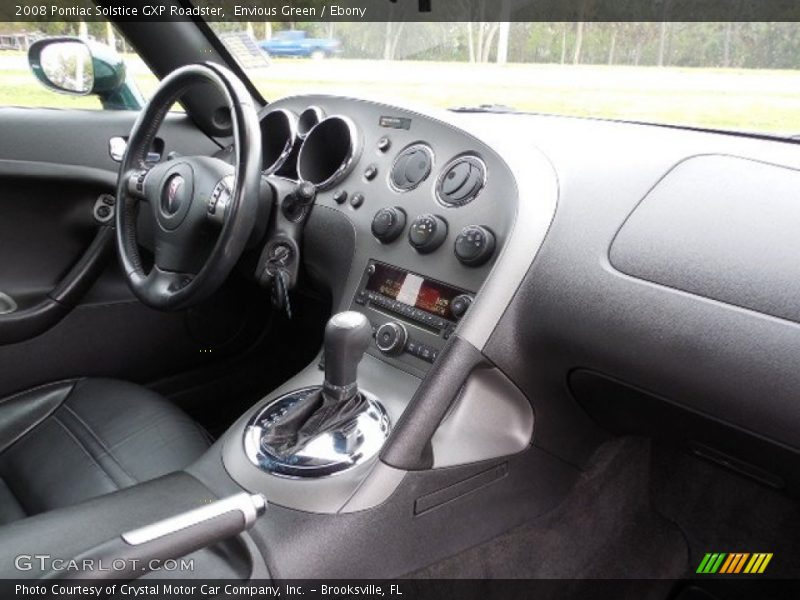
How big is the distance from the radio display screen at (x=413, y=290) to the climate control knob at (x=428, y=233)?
0.19 ft

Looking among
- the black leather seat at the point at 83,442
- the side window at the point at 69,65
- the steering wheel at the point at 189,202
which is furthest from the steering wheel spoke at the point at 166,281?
the side window at the point at 69,65

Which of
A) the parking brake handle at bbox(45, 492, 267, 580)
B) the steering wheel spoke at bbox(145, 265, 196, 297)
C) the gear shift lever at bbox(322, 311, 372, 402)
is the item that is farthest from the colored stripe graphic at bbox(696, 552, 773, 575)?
the steering wheel spoke at bbox(145, 265, 196, 297)

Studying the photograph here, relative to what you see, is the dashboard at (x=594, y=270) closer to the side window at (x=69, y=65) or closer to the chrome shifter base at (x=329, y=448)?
the chrome shifter base at (x=329, y=448)

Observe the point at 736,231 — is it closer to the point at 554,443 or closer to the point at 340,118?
the point at 554,443

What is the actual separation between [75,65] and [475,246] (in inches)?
54.7

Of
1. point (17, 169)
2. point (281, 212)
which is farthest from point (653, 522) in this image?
point (17, 169)

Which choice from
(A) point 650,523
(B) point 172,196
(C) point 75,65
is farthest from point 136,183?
(A) point 650,523

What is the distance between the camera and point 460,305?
1.27 m

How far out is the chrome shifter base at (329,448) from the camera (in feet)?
3.83

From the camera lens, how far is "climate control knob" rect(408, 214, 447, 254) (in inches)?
53.7

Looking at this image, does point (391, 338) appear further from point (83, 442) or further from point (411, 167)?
point (83, 442)

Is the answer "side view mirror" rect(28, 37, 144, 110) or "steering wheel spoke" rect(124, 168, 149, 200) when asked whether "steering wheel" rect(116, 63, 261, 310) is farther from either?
"side view mirror" rect(28, 37, 144, 110)

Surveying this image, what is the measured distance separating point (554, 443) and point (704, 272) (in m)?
0.48

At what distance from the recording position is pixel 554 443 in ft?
4.60
